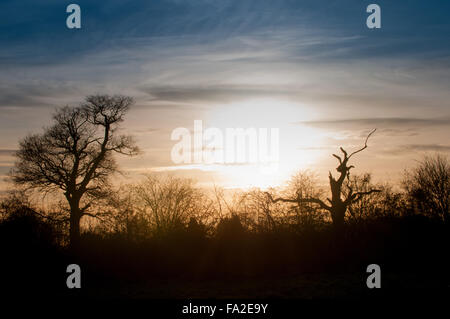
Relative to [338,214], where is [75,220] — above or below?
below

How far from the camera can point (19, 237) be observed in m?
31.0

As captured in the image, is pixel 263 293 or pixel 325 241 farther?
pixel 325 241

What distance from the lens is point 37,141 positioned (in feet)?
114

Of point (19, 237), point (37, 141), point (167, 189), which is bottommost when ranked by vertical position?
point (19, 237)

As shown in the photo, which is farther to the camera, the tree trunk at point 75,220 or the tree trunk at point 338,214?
the tree trunk at point 338,214

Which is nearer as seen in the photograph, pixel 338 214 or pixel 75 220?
pixel 75 220

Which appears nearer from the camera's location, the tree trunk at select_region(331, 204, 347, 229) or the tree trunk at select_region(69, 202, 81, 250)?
the tree trunk at select_region(69, 202, 81, 250)

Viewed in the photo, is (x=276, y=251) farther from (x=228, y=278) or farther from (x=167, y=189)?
(x=167, y=189)

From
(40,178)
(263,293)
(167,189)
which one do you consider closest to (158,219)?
(167,189)

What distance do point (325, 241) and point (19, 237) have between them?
21713 mm
